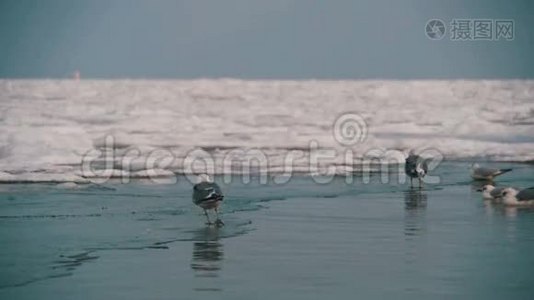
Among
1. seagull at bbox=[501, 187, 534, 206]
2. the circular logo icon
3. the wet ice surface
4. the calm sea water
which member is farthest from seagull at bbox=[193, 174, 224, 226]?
the circular logo icon

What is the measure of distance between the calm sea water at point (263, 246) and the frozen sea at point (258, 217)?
0.6 inches

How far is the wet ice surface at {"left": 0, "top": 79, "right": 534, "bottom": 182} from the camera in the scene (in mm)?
16812

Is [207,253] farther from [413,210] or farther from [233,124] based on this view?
[233,124]

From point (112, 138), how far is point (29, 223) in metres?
12.4

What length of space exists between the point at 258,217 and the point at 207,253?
225cm

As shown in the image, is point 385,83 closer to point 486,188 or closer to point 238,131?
point 238,131

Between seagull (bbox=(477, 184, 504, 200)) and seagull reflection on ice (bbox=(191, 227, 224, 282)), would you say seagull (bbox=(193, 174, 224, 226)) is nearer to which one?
seagull reflection on ice (bbox=(191, 227, 224, 282))

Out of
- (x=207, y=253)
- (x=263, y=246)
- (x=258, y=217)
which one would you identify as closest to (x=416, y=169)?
(x=258, y=217)

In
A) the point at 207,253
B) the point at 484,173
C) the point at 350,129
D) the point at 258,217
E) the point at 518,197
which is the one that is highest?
the point at 350,129

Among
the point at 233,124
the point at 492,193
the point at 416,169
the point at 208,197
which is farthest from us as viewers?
the point at 233,124

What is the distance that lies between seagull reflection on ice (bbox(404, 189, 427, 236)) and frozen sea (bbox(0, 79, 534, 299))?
4 centimetres

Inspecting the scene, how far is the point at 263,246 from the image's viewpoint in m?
7.56

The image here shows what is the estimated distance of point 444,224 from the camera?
29.2 ft

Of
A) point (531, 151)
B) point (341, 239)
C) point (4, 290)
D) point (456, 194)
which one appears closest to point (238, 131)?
point (531, 151)
